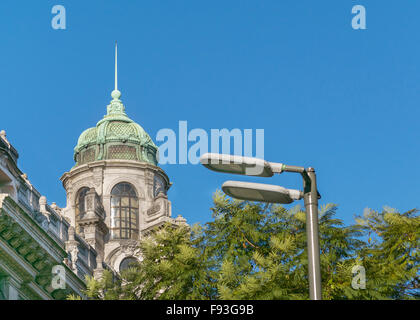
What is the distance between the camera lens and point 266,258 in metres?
25.7

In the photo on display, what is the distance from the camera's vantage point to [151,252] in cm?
2770

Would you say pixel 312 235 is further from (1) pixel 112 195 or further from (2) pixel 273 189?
(1) pixel 112 195

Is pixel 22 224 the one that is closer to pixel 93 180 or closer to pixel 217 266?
pixel 217 266

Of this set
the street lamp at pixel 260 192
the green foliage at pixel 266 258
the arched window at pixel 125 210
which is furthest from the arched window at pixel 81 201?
the street lamp at pixel 260 192

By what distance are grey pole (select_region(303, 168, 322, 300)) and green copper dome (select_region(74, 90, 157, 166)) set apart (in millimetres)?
55400

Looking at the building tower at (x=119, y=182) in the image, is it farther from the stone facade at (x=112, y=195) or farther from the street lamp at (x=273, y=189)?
Result: the street lamp at (x=273, y=189)

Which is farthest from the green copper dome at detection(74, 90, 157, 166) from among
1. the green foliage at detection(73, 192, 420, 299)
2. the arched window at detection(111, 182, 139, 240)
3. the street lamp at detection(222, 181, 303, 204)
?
the street lamp at detection(222, 181, 303, 204)

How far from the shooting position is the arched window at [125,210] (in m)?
68.3

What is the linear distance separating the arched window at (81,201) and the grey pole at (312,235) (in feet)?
174

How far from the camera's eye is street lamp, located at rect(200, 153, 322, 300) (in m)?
15.2

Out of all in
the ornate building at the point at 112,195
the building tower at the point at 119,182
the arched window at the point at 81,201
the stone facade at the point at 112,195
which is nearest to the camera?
the stone facade at the point at 112,195

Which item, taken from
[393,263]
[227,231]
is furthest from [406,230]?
[227,231]

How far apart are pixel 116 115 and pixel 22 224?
126 feet

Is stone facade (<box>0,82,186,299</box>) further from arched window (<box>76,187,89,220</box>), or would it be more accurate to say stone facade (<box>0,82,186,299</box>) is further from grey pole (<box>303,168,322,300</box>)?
grey pole (<box>303,168,322,300</box>)
